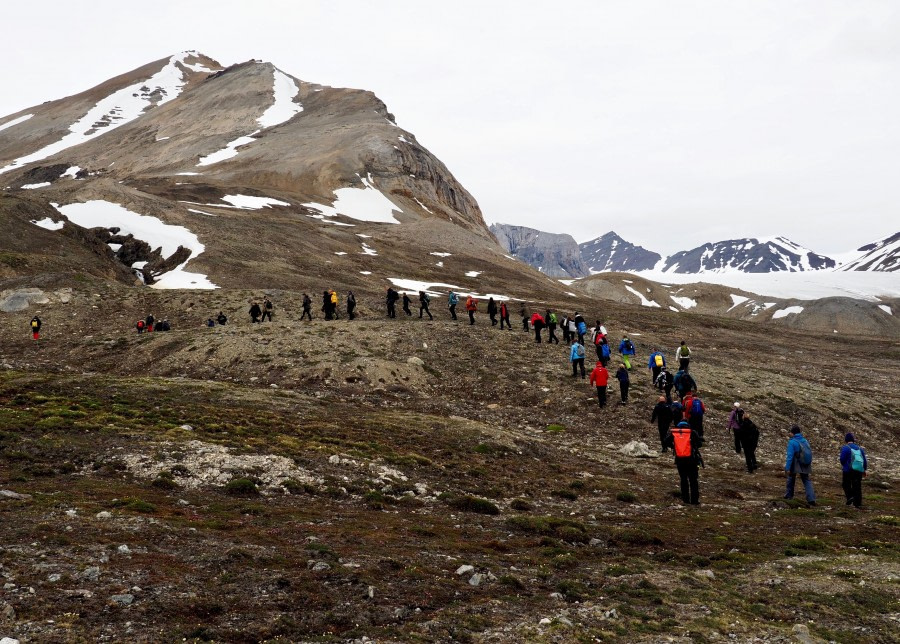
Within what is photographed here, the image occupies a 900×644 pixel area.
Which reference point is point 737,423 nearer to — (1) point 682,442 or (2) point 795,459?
(2) point 795,459

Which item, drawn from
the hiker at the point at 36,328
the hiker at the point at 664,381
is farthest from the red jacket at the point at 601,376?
the hiker at the point at 36,328

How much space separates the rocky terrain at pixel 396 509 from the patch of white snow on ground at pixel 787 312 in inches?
5719

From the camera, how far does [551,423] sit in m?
29.8

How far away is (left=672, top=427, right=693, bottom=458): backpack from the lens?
1778cm

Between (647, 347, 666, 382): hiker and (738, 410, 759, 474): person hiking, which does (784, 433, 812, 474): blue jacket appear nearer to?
(738, 410, 759, 474): person hiking

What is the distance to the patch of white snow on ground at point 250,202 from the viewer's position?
112 metres

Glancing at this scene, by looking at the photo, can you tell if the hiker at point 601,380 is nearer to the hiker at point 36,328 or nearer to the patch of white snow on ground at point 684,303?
the hiker at point 36,328

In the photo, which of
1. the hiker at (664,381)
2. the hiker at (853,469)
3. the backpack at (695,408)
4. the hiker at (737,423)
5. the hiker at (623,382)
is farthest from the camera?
the hiker at (664,381)

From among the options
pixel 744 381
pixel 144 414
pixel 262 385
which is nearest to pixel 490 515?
pixel 144 414

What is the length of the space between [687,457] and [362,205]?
432ft

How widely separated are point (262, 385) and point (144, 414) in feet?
33.6

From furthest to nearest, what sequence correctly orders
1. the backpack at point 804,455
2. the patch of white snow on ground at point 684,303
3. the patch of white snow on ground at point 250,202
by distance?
the patch of white snow on ground at point 684,303
the patch of white snow on ground at point 250,202
the backpack at point 804,455

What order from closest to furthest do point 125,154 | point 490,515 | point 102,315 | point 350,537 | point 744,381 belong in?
1. point 350,537
2. point 490,515
3. point 744,381
4. point 102,315
5. point 125,154

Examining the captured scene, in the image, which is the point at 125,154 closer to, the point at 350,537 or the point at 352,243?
the point at 352,243
